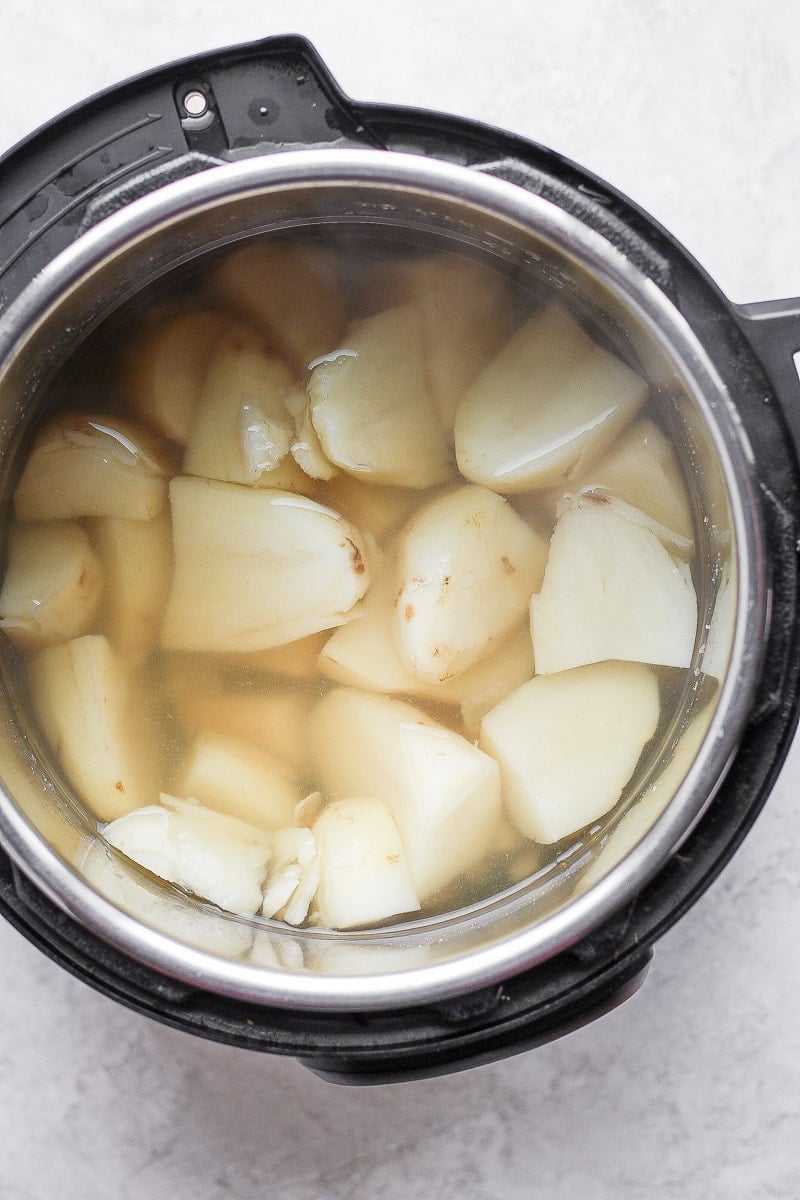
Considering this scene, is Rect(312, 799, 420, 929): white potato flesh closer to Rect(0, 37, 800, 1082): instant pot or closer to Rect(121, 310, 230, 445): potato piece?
Rect(0, 37, 800, 1082): instant pot

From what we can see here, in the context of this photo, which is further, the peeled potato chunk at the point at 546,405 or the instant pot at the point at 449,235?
the peeled potato chunk at the point at 546,405

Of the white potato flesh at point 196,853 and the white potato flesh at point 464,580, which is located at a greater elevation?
the white potato flesh at point 464,580

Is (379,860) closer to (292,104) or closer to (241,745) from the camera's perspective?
(241,745)

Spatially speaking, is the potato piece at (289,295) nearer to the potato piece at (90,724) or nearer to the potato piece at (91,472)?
the potato piece at (91,472)

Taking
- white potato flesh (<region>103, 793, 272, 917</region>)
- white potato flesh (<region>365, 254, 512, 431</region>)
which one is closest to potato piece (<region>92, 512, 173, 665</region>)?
white potato flesh (<region>103, 793, 272, 917</region>)

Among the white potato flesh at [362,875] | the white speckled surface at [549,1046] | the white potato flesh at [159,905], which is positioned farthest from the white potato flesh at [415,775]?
the white speckled surface at [549,1046]
